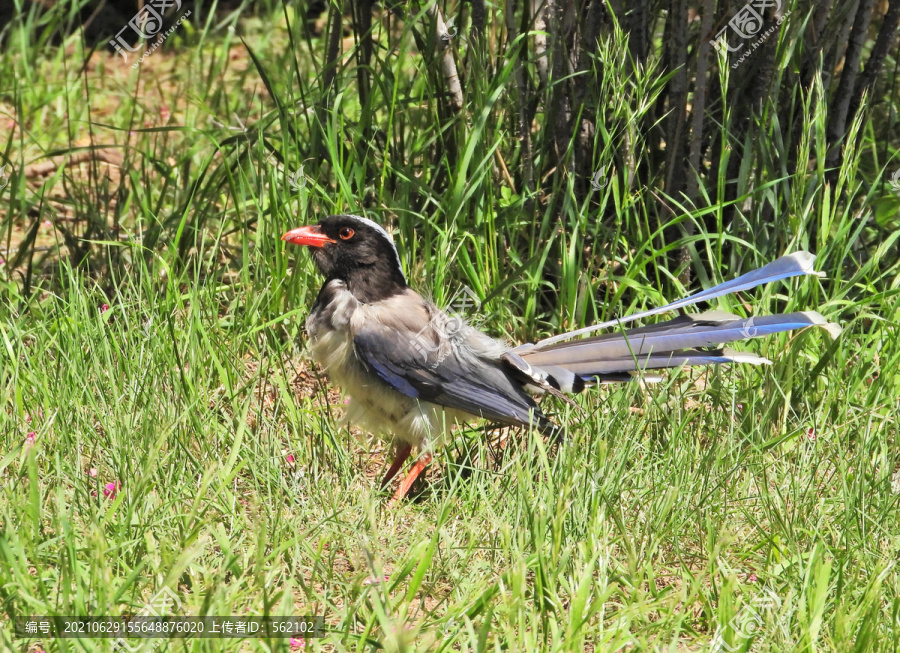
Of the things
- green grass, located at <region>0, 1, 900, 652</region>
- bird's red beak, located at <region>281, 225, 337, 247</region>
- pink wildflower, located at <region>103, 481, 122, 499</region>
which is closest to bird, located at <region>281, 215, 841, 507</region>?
bird's red beak, located at <region>281, 225, 337, 247</region>

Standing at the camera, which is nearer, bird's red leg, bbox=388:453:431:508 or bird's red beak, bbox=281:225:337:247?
bird's red leg, bbox=388:453:431:508

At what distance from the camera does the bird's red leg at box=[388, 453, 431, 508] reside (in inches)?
140

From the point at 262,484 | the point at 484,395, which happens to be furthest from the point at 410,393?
the point at 262,484

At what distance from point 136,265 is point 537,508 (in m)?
2.23

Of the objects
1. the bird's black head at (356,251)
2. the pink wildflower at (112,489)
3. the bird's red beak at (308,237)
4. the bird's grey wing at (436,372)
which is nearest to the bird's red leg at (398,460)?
the bird's grey wing at (436,372)

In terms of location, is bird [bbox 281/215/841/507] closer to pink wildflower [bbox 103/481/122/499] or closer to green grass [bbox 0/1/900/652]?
green grass [bbox 0/1/900/652]

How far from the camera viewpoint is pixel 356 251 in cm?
393

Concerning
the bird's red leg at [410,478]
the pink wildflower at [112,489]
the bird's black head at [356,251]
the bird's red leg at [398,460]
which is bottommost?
the bird's red leg at [398,460]

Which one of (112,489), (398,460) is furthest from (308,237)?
(112,489)

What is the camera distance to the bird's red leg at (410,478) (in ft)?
11.7

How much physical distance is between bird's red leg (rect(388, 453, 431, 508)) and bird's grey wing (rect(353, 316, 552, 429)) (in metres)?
0.22

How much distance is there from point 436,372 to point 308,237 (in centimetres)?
72

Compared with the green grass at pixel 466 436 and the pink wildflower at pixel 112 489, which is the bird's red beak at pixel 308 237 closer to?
the green grass at pixel 466 436

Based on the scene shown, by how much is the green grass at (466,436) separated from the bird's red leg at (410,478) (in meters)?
0.06
